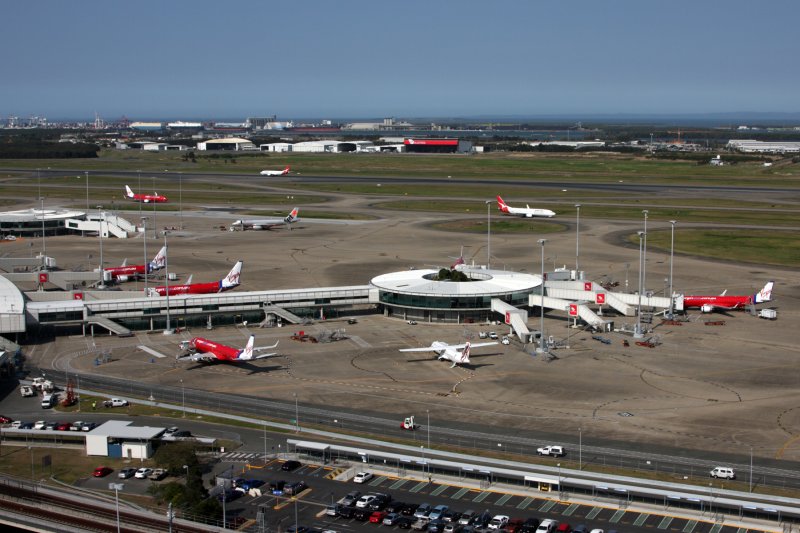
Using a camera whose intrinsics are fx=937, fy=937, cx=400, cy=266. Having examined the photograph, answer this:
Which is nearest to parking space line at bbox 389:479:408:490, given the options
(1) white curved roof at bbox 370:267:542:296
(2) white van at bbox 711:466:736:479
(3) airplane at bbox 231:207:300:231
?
(2) white van at bbox 711:466:736:479

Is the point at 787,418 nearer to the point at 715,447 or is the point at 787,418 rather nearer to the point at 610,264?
the point at 715,447

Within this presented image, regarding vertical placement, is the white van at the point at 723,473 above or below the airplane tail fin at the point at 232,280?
below

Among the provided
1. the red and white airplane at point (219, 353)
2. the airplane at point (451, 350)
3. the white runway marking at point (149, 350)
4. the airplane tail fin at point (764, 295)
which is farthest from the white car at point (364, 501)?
the airplane tail fin at point (764, 295)

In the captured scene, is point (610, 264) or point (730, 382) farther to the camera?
point (610, 264)

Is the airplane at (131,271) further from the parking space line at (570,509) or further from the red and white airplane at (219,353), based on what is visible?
the parking space line at (570,509)

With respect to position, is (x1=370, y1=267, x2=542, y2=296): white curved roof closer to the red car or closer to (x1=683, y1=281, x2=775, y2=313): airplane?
(x1=683, y1=281, x2=775, y2=313): airplane

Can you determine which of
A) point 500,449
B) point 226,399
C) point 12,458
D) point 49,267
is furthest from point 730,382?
point 49,267
